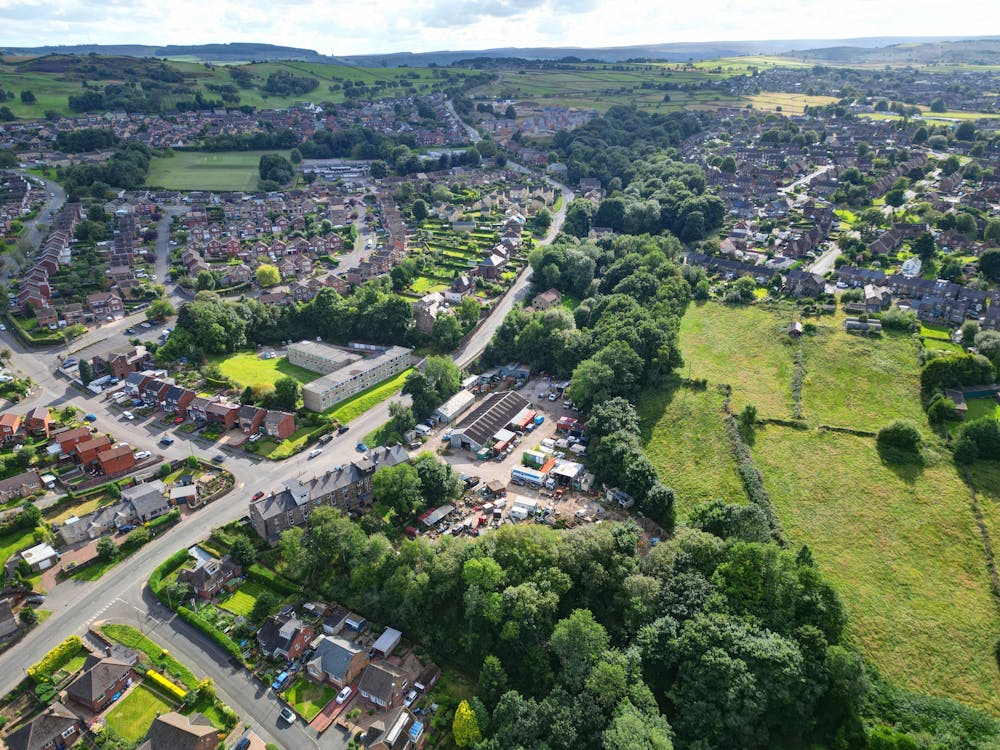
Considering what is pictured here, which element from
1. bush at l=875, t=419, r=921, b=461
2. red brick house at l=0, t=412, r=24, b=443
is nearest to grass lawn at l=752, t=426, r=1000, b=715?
bush at l=875, t=419, r=921, b=461

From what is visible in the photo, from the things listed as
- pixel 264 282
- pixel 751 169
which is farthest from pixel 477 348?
pixel 751 169

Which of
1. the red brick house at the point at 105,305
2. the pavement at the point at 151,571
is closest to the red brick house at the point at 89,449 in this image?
the pavement at the point at 151,571

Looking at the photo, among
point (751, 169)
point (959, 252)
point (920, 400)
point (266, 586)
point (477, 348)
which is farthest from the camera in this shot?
point (751, 169)

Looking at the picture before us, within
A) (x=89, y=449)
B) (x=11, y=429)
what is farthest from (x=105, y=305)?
(x=89, y=449)

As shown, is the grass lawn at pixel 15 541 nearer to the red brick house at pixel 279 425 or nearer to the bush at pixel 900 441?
the red brick house at pixel 279 425

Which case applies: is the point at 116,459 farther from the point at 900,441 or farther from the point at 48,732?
the point at 900,441

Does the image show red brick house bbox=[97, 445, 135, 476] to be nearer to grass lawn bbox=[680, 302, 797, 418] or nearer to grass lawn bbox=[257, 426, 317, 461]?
grass lawn bbox=[257, 426, 317, 461]

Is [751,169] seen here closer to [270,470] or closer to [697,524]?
[697,524]
